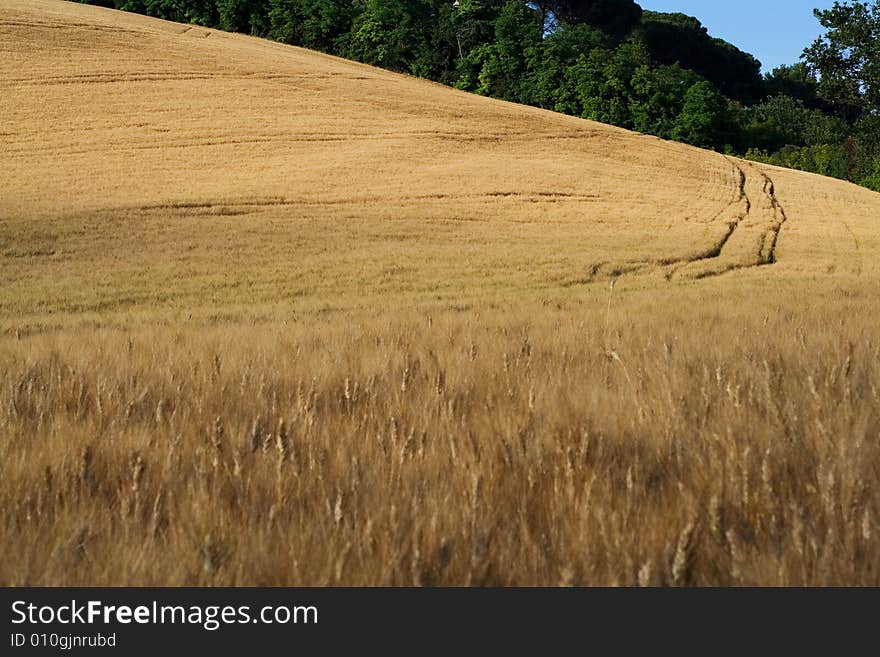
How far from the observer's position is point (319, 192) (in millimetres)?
29047

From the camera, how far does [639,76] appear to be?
207ft

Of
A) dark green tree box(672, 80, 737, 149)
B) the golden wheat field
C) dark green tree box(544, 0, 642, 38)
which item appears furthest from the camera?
dark green tree box(544, 0, 642, 38)

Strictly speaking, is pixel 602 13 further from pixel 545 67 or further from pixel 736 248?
pixel 736 248

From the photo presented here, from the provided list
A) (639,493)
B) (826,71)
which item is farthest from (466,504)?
(826,71)

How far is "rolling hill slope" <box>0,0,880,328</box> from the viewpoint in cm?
1719

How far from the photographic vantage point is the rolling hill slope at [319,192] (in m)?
17.2

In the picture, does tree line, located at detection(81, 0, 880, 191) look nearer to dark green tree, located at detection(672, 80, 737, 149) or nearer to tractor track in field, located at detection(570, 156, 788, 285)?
dark green tree, located at detection(672, 80, 737, 149)

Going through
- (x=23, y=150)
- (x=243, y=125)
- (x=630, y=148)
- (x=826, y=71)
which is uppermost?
(x=826, y=71)

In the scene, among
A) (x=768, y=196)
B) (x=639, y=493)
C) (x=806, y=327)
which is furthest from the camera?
(x=768, y=196)

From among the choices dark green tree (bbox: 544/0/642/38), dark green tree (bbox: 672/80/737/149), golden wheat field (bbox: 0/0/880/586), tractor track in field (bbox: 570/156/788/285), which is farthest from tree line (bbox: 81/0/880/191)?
golden wheat field (bbox: 0/0/880/586)

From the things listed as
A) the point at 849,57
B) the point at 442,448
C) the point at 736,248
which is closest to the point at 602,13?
the point at 849,57

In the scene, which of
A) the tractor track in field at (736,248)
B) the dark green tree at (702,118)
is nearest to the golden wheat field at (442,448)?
the tractor track in field at (736,248)
